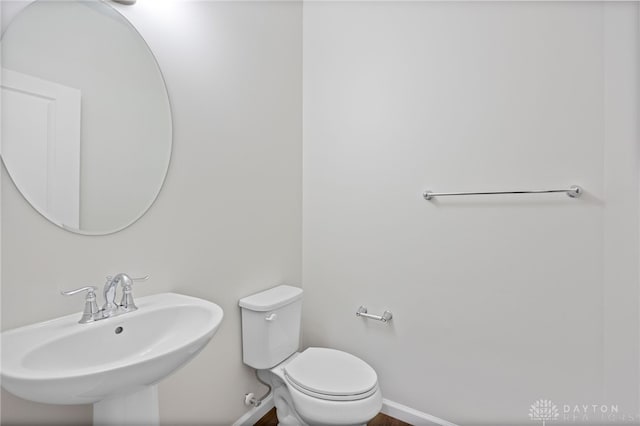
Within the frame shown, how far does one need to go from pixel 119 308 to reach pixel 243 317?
0.61 meters

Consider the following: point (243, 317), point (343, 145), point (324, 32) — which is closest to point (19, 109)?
point (243, 317)

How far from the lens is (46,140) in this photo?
37.8 inches

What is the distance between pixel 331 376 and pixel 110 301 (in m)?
0.92

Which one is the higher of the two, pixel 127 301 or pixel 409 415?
pixel 127 301

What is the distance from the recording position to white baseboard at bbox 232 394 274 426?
158 centimetres

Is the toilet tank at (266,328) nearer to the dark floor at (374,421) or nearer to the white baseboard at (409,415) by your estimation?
the dark floor at (374,421)

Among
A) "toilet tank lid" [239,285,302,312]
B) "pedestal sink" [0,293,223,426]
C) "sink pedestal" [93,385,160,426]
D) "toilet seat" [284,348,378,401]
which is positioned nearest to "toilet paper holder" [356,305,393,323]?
"toilet seat" [284,348,378,401]

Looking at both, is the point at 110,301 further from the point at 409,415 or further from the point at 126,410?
the point at 409,415

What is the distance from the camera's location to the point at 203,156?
1.39 m

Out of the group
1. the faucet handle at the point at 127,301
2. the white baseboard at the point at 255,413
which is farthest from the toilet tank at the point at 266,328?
the faucet handle at the point at 127,301

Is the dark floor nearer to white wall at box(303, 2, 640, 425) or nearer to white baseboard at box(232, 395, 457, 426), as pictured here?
white baseboard at box(232, 395, 457, 426)

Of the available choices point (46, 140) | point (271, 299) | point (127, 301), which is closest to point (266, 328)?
point (271, 299)

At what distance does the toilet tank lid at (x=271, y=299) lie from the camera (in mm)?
1497

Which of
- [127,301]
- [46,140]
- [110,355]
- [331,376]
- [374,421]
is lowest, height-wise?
[374,421]
